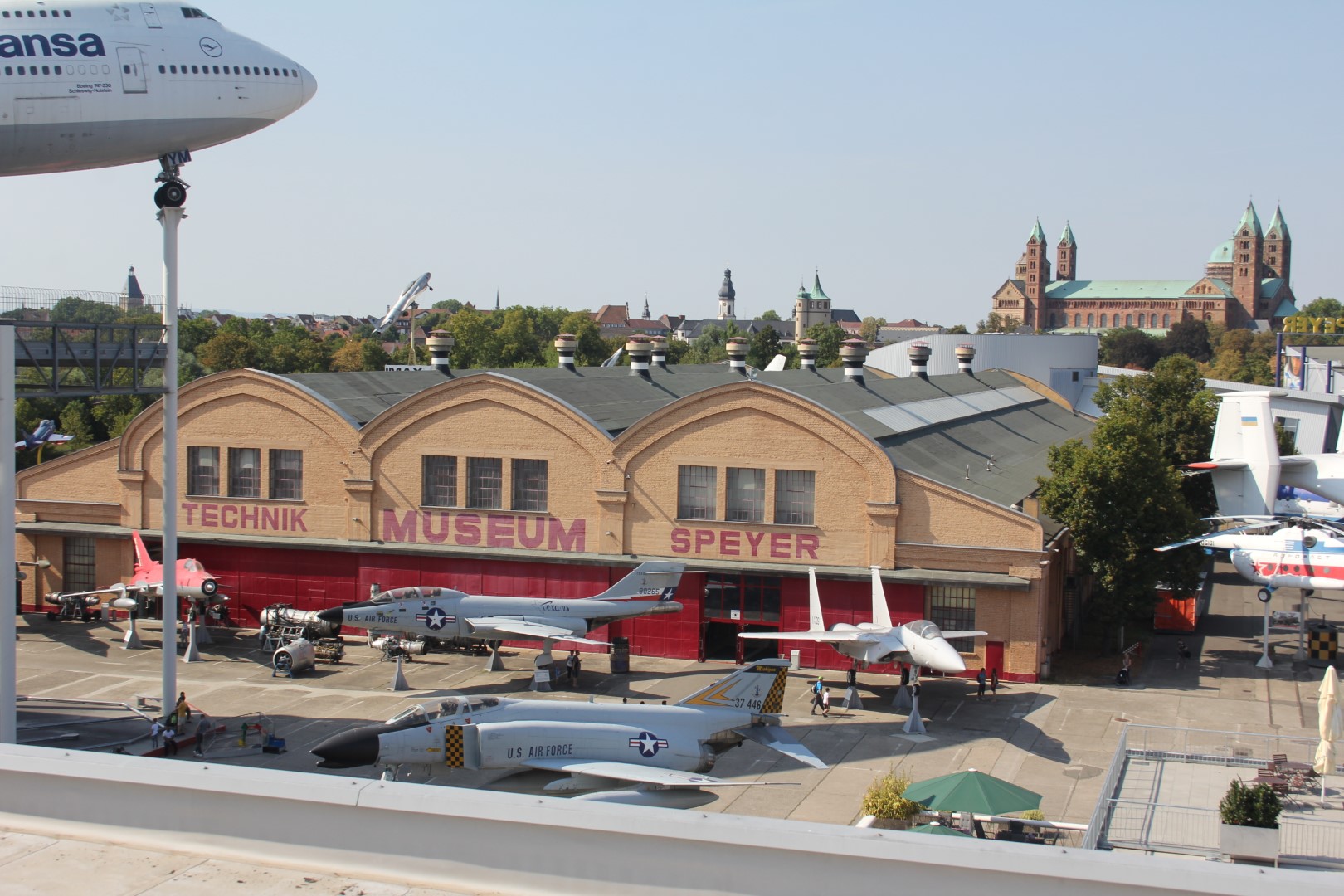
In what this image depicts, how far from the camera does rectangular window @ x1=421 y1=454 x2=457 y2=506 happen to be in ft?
156

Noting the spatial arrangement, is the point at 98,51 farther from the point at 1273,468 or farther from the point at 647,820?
the point at 1273,468

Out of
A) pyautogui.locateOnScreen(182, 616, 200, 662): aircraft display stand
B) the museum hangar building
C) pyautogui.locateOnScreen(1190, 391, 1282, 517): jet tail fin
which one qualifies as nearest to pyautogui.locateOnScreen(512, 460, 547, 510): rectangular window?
the museum hangar building

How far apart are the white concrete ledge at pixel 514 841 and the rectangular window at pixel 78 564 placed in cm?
4273

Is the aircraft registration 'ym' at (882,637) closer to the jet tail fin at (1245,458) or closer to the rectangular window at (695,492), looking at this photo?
the rectangular window at (695,492)

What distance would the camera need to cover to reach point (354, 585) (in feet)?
158

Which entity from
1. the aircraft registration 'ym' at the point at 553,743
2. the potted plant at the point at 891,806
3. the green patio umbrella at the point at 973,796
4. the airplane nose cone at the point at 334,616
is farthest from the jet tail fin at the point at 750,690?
the airplane nose cone at the point at 334,616

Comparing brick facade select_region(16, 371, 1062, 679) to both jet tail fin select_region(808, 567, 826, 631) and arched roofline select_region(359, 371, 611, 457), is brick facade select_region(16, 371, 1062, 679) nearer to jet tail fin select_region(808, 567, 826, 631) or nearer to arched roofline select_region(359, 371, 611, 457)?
arched roofline select_region(359, 371, 611, 457)

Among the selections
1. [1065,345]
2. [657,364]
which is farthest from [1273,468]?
[1065,345]

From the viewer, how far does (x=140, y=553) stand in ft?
159

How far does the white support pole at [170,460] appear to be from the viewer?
33625 mm

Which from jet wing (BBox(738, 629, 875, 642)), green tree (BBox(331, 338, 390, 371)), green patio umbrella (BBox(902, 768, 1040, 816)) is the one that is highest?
green tree (BBox(331, 338, 390, 371))

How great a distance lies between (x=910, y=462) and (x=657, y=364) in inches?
1410

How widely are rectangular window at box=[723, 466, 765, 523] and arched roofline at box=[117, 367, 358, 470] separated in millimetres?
15346

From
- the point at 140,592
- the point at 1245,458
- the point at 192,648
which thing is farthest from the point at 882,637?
the point at 140,592
